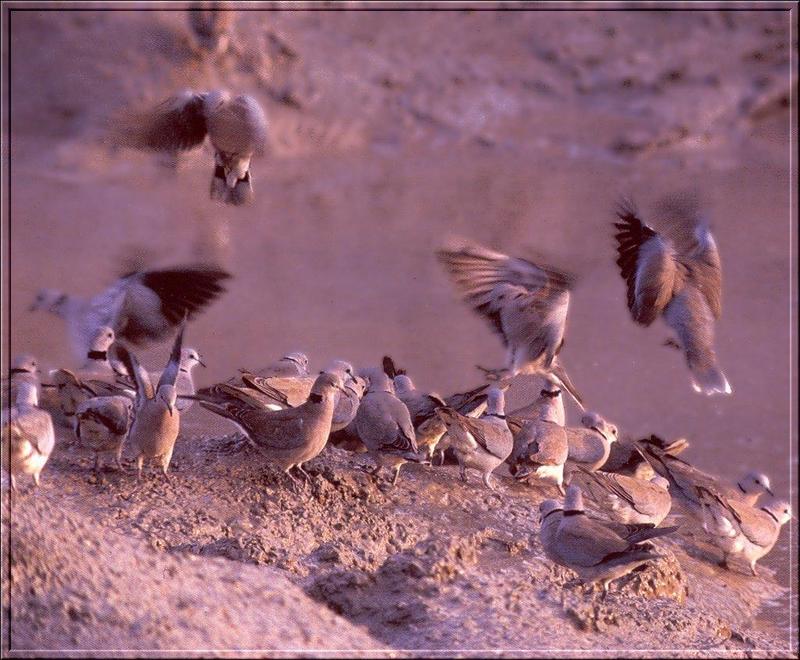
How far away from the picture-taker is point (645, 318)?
665cm

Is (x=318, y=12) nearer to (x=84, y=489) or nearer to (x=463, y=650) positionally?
(x=84, y=489)

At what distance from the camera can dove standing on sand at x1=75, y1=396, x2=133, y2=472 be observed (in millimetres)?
5223

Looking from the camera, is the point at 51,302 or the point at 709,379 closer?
the point at 709,379

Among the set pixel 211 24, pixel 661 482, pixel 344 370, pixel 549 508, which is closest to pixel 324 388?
pixel 344 370

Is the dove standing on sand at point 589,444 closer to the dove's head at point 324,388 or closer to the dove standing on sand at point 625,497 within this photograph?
the dove standing on sand at point 625,497

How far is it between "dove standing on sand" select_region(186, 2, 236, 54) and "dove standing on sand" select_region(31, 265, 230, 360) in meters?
8.62

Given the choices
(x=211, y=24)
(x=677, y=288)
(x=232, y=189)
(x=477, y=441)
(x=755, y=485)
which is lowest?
(x=755, y=485)

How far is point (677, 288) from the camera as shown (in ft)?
21.8

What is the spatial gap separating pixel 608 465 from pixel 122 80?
30.8 feet

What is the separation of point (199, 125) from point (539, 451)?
3.15m

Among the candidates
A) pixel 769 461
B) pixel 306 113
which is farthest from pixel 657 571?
pixel 306 113

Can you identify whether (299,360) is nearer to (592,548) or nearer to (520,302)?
(520,302)

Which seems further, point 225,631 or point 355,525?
point 355,525

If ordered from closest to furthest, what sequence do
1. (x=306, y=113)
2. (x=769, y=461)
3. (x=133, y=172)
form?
1. (x=769, y=461)
2. (x=133, y=172)
3. (x=306, y=113)
